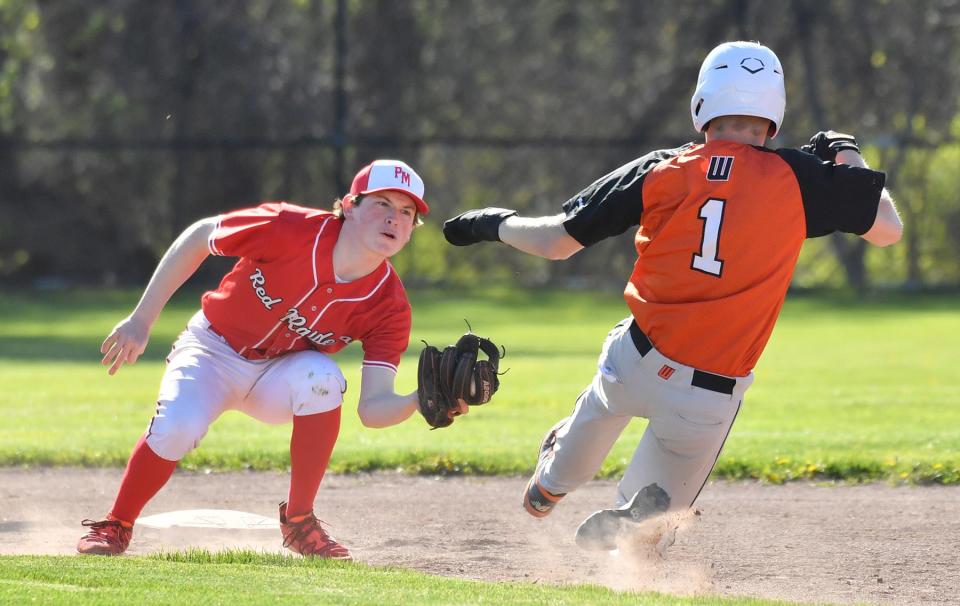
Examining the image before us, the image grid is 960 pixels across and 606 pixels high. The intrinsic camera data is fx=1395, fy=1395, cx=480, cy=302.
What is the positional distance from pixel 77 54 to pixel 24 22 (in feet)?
4.56

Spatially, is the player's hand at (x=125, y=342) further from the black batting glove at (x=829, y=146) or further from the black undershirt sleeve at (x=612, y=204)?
the black batting glove at (x=829, y=146)

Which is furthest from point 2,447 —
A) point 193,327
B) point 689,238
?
point 689,238

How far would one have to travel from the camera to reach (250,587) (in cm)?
442

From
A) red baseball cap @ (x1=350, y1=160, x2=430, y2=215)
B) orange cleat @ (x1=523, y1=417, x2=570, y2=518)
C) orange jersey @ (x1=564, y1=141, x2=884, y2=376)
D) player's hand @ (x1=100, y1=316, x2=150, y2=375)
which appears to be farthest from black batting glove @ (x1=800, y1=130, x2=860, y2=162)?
player's hand @ (x1=100, y1=316, x2=150, y2=375)

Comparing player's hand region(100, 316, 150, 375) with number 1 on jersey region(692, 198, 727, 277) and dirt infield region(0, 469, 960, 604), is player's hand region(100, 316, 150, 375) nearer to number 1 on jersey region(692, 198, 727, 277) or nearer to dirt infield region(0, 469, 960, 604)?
dirt infield region(0, 469, 960, 604)

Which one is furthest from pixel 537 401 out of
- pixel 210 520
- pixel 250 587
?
pixel 250 587

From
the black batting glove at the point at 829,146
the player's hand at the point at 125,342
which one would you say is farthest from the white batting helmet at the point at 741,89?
the player's hand at the point at 125,342

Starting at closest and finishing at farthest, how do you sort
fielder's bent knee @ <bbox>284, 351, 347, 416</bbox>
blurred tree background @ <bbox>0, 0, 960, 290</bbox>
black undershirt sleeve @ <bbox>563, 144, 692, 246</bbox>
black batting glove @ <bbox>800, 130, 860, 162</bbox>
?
black undershirt sleeve @ <bbox>563, 144, 692, 246</bbox>, black batting glove @ <bbox>800, 130, 860, 162</bbox>, fielder's bent knee @ <bbox>284, 351, 347, 416</bbox>, blurred tree background @ <bbox>0, 0, 960, 290</bbox>

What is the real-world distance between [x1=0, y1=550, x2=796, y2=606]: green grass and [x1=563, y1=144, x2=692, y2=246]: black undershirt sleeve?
1248 mm

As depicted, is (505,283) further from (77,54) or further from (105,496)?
(105,496)

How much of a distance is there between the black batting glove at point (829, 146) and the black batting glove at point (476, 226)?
1121 mm

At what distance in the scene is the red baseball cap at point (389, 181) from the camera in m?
5.41

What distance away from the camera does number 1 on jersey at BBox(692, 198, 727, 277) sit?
462cm

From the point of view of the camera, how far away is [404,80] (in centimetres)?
1931
